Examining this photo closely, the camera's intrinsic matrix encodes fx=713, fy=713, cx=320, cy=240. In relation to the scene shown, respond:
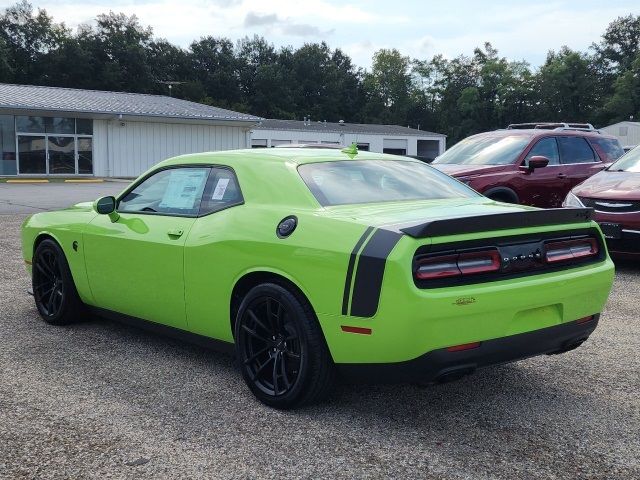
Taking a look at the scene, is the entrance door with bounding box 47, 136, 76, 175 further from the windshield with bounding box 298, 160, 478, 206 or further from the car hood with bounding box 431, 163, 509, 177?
the windshield with bounding box 298, 160, 478, 206

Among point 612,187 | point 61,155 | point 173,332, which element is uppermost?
point 61,155

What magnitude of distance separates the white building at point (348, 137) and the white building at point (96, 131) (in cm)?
1129

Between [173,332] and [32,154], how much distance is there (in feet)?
101

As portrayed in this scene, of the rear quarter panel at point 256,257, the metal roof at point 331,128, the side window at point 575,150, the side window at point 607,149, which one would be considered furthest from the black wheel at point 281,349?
the metal roof at point 331,128

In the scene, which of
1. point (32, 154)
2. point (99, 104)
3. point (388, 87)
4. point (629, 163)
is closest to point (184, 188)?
point (629, 163)

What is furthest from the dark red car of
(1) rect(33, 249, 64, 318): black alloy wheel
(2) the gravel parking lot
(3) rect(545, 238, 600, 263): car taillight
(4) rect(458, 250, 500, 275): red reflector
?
(1) rect(33, 249, 64, 318): black alloy wheel

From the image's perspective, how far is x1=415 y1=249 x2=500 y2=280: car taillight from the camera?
335 cm

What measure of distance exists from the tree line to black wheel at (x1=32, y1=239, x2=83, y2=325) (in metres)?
69.5

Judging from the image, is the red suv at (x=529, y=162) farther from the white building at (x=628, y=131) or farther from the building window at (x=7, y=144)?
the white building at (x=628, y=131)

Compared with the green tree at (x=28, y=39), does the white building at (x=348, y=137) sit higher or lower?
lower

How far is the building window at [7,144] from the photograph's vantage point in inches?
1241

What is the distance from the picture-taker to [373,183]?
14.4ft

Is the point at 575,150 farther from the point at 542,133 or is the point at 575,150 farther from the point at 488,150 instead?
the point at 488,150

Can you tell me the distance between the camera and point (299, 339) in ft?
12.1
